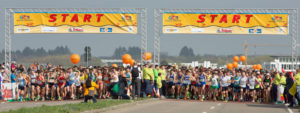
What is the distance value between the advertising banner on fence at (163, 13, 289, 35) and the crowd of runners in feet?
7.20

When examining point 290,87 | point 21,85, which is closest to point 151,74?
point 21,85

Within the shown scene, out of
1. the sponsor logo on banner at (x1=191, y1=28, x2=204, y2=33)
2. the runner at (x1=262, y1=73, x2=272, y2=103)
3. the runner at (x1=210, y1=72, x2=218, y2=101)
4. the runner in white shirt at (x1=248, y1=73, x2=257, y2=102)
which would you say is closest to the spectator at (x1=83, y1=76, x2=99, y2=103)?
the sponsor logo on banner at (x1=191, y1=28, x2=204, y2=33)

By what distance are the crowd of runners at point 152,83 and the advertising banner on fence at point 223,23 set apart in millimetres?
2194

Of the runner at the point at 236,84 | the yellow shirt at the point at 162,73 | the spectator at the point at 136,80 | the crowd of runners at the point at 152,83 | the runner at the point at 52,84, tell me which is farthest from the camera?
the yellow shirt at the point at 162,73

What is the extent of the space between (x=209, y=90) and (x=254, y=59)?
128 metres

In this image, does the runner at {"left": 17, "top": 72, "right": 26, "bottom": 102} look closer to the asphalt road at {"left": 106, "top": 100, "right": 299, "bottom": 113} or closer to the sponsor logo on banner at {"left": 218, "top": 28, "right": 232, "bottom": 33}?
the asphalt road at {"left": 106, "top": 100, "right": 299, "bottom": 113}

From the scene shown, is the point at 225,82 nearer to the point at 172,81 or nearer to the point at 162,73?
the point at 172,81

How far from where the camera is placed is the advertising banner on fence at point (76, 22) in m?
27.9

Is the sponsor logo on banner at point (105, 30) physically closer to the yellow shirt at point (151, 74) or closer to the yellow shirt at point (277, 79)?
the yellow shirt at point (151, 74)

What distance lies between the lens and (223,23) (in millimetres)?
28359

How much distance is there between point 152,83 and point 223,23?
4.98 metres

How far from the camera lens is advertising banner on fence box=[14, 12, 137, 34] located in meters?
27.9

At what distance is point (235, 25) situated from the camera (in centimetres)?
2848

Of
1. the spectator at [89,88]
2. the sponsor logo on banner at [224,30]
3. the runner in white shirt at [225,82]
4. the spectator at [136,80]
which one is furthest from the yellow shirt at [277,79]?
the spectator at [89,88]
